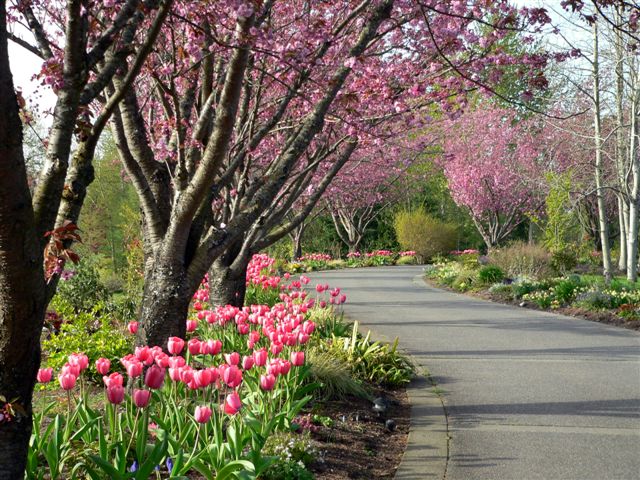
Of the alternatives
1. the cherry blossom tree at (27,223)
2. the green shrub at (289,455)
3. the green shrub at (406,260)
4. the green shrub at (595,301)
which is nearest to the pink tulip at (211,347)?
the green shrub at (289,455)

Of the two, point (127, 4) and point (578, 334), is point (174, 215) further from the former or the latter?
point (578, 334)

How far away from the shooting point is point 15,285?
2.45 meters

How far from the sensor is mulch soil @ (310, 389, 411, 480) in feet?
13.6

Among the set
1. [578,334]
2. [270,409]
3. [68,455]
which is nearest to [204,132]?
[270,409]

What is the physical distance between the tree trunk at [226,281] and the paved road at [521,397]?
2.49 metres

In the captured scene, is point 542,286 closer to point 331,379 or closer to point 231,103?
point 331,379

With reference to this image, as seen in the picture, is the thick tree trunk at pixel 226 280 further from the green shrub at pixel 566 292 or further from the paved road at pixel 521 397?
the green shrub at pixel 566 292

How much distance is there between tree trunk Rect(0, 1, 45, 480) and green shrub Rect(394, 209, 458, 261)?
28.8 m

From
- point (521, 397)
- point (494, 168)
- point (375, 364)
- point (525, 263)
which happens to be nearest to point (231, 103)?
point (375, 364)

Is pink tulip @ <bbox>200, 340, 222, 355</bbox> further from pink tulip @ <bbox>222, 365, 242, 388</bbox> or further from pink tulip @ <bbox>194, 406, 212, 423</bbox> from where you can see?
pink tulip @ <bbox>194, 406, 212, 423</bbox>

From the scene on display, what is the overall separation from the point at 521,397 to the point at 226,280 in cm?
402

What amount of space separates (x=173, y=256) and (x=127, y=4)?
8.94 ft

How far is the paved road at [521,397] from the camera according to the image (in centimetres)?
435

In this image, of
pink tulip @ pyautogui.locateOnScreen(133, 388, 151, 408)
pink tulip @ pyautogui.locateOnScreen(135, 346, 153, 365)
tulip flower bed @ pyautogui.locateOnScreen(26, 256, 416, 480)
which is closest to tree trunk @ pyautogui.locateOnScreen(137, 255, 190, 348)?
tulip flower bed @ pyautogui.locateOnScreen(26, 256, 416, 480)
